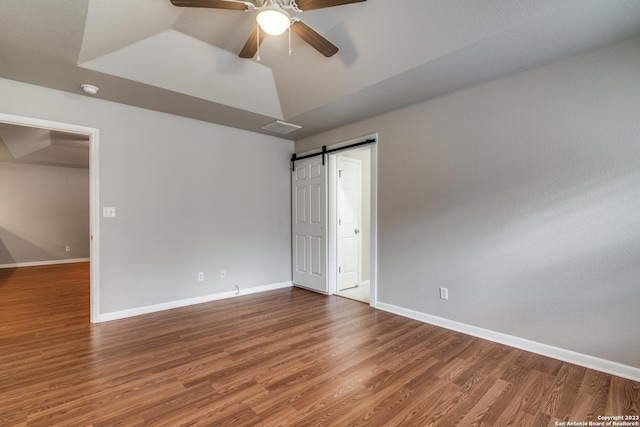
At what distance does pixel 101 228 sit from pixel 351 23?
Answer: 11.0 feet

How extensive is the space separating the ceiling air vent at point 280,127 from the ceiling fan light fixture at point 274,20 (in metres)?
2.01

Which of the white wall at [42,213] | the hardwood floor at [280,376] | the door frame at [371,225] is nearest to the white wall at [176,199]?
the hardwood floor at [280,376]

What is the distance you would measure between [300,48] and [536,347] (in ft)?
11.4

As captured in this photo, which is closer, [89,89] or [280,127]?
[89,89]

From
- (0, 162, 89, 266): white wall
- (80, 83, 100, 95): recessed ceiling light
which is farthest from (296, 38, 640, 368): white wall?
(0, 162, 89, 266): white wall

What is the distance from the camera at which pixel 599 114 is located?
7.48ft

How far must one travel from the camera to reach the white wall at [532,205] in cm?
221

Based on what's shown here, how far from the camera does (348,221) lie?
473cm

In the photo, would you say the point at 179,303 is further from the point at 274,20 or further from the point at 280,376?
the point at 274,20

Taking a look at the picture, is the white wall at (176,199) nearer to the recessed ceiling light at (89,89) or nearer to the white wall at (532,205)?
the recessed ceiling light at (89,89)

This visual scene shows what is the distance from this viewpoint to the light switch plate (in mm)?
3330

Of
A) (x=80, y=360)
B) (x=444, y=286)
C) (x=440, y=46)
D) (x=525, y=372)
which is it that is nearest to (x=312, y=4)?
(x=440, y=46)

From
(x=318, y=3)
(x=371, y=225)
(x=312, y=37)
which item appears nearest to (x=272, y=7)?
(x=318, y=3)

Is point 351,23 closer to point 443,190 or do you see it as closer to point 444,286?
point 443,190
